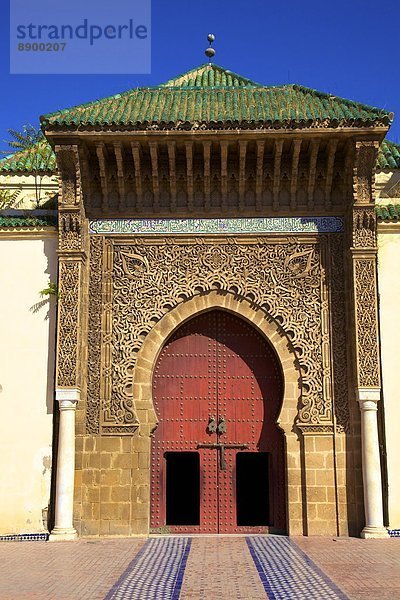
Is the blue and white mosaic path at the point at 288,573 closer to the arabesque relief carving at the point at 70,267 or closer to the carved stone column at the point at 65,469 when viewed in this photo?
the carved stone column at the point at 65,469

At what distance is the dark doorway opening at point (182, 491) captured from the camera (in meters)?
10.4

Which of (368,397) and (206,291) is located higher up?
(206,291)

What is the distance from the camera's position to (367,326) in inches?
310

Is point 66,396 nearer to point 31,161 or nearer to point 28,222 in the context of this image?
point 28,222

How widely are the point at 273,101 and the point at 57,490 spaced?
505cm

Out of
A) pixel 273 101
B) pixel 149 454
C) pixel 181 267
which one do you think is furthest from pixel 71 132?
pixel 149 454

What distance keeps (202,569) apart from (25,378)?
3.10 meters

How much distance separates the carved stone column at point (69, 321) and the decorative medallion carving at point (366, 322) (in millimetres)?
3000

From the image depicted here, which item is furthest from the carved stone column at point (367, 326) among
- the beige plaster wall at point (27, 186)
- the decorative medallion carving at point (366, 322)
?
the beige plaster wall at point (27, 186)

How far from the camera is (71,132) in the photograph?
309 inches

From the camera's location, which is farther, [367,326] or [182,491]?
[182,491]

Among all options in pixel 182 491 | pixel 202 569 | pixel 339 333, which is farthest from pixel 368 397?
pixel 182 491

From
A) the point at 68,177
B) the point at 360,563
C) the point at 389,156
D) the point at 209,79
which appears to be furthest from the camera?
the point at 209,79

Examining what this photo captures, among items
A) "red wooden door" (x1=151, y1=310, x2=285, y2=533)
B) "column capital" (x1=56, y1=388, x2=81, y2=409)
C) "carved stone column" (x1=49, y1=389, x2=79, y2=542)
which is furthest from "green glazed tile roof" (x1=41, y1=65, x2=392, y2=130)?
"carved stone column" (x1=49, y1=389, x2=79, y2=542)
